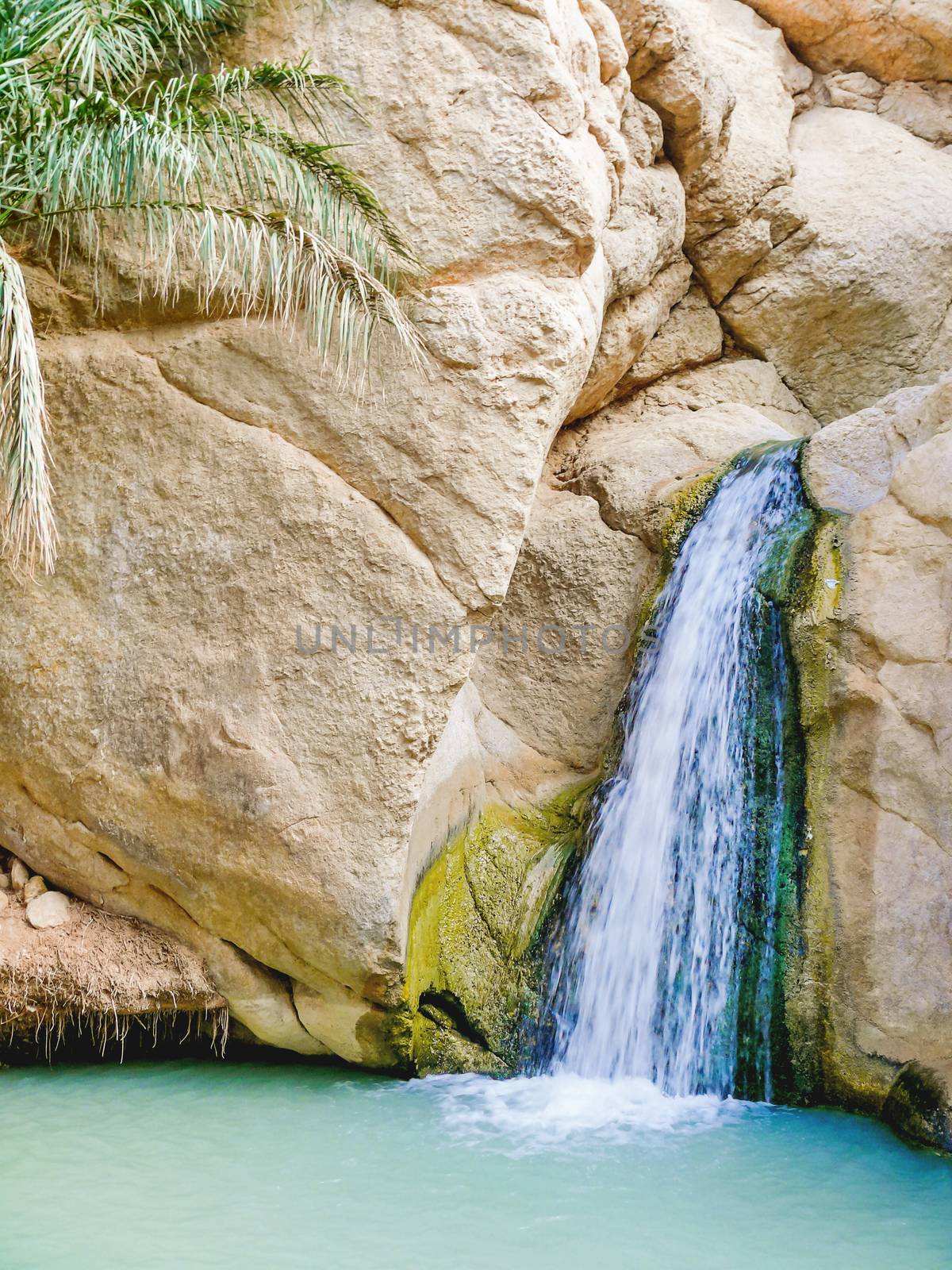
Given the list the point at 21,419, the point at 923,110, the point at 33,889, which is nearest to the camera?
the point at 21,419

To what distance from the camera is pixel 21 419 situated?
4684 millimetres

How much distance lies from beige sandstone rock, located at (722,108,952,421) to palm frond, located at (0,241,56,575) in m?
6.70

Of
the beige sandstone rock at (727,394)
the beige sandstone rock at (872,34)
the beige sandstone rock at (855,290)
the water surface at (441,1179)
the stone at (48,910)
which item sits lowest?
the water surface at (441,1179)

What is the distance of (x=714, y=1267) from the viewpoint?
3910 millimetres

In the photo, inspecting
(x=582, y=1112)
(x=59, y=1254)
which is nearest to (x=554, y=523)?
(x=582, y=1112)

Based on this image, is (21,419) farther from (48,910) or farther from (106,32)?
(48,910)

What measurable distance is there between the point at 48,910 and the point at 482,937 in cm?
232

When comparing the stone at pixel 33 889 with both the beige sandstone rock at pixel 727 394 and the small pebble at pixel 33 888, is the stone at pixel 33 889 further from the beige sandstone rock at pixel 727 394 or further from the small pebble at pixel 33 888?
the beige sandstone rock at pixel 727 394

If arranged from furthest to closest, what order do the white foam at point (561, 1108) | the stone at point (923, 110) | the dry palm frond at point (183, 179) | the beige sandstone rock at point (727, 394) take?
1. the stone at point (923, 110)
2. the beige sandstone rock at point (727, 394)
3. the dry palm frond at point (183, 179)
4. the white foam at point (561, 1108)

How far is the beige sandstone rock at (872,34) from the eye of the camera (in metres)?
10.7

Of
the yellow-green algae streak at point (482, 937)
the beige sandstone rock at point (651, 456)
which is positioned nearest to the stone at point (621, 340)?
the beige sandstone rock at point (651, 456)

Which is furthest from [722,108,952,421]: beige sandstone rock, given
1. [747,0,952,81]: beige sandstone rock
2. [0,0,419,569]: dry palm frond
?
[0,0,419,569]: dry palm frond

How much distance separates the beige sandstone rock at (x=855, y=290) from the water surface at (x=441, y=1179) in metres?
6.78

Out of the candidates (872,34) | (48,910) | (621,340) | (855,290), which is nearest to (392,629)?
(48,910)
